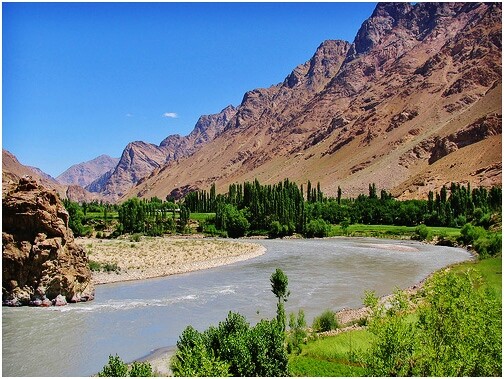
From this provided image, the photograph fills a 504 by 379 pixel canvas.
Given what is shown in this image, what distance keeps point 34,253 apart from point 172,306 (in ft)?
31.5

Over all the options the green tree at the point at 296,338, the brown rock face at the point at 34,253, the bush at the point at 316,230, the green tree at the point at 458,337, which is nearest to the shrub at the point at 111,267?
the brown rock face at the point at 34,253

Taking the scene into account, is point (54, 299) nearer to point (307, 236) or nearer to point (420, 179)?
point (307, 236)

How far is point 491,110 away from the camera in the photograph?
6398 inches

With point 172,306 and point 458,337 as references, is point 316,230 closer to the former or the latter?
point 172,306

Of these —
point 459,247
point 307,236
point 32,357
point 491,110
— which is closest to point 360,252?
point 459,247

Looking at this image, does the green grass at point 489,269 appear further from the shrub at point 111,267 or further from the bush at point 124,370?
the shrub at point 111,267

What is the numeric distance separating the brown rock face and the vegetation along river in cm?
127

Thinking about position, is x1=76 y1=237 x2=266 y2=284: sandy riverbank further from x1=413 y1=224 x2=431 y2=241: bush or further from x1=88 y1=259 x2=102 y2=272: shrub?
x1=413 y1=224 x2=431 y2=241: bush

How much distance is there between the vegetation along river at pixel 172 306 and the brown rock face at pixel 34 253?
1.27m

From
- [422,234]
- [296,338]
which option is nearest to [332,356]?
[296,338]

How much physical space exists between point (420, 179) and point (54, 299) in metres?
136

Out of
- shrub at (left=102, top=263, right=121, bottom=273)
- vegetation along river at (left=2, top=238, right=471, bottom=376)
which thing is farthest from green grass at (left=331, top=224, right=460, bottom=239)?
shrub at (left=102, top=263, right=121, bottom=273)

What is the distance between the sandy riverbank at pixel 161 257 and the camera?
4594 cm

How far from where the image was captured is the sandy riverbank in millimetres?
45938
